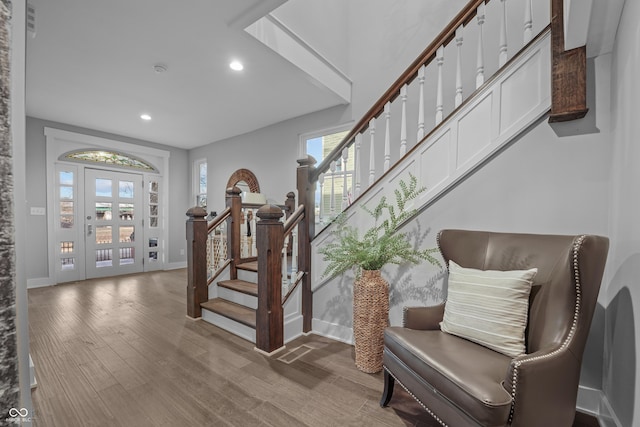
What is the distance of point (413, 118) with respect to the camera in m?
3.38

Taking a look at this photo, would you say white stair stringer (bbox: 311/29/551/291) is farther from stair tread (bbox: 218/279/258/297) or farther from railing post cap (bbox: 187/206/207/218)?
railing post cap (bbox: 187/206/207/218)

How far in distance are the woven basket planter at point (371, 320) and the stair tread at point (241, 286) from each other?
4.06 feet

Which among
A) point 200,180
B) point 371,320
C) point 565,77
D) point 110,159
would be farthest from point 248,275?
point 110,159

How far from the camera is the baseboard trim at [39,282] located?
443 centimetres

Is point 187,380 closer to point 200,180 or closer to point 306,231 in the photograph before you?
point 306,231

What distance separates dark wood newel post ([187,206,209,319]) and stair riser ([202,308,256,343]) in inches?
5.5

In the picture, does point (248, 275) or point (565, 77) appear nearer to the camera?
point (565, 77)

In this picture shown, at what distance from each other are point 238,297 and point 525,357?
8.58ft

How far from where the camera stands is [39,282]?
451cm

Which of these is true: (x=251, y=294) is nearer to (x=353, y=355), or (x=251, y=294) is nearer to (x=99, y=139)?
(x=353, y=355)

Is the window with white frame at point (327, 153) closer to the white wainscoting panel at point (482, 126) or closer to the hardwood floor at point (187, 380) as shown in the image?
the white wainscoting panel at point (482, 126)

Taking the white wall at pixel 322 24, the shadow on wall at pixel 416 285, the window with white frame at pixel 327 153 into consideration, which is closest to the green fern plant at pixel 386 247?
the shadow on wall at pixel 416 285

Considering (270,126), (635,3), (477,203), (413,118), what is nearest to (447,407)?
(477,203)

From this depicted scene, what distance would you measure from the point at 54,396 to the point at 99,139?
16.2ft
